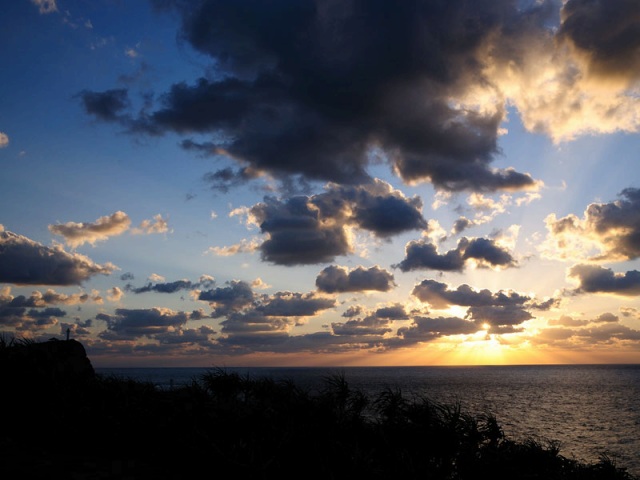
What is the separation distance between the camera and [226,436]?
1389 cm

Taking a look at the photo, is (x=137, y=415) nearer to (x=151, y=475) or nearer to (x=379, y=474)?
(x=151, y=475)

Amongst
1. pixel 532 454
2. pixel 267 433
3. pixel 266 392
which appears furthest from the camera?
pixel 532 454

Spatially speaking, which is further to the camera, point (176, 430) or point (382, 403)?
point (382, 403)

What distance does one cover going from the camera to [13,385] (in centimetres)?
1688

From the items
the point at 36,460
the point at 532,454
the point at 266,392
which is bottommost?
the point at 532,454

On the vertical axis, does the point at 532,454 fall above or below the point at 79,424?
below

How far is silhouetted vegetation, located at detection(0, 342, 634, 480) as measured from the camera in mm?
12461

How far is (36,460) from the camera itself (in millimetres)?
12570

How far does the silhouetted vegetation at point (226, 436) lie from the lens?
12.5m

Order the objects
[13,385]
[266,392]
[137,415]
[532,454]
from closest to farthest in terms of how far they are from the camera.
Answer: [137,415], [13,385], [266,392], [532,454]

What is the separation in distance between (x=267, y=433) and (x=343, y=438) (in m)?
2.58

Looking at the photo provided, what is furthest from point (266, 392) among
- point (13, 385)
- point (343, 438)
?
point (13, 385)

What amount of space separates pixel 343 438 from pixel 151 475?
5.56 m

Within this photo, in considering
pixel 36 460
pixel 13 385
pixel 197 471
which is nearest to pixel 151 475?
pixel 197 471
